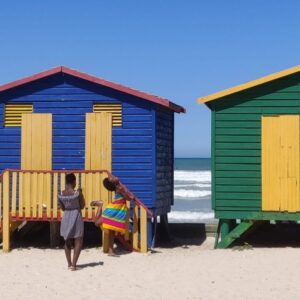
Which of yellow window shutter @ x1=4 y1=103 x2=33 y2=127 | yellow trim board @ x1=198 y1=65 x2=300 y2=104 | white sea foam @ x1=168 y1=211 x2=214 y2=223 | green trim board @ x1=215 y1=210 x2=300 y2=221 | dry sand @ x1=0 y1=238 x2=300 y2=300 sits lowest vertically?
white sea foam @ x1=168 y1=211 x2=214 y2=223

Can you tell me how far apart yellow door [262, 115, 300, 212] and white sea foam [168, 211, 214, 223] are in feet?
49.0

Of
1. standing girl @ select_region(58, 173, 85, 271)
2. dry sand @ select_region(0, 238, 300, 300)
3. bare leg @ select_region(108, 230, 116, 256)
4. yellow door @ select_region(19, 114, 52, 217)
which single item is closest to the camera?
dry sand @ select_region(0, 238, 300, 300)

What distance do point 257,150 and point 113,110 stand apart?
10.7 feet

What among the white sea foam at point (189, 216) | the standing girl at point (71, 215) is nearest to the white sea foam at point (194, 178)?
the white sea foam at point (189, 216)

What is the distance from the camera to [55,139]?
608 inches

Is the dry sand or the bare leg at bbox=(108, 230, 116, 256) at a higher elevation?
the bare leg at bbox=(108, 230, 116, 256)

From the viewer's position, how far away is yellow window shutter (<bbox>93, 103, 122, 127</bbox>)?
1524 centimetres

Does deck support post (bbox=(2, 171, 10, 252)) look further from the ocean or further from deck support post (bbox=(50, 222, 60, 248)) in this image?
the ocean

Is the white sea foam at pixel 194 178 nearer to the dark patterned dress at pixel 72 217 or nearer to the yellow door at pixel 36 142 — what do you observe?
the yellow door at pixel 36 142

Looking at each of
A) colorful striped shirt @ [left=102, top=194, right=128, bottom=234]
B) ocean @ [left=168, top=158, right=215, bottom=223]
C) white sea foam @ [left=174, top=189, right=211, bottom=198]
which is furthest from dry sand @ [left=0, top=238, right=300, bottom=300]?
white sea foam @ [left=174, top=189, right=211, bottom=198]

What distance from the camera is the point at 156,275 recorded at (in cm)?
1165

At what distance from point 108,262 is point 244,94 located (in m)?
4.71

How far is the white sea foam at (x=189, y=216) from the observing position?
99.0ft

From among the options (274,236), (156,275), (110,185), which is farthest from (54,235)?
(274,236)
